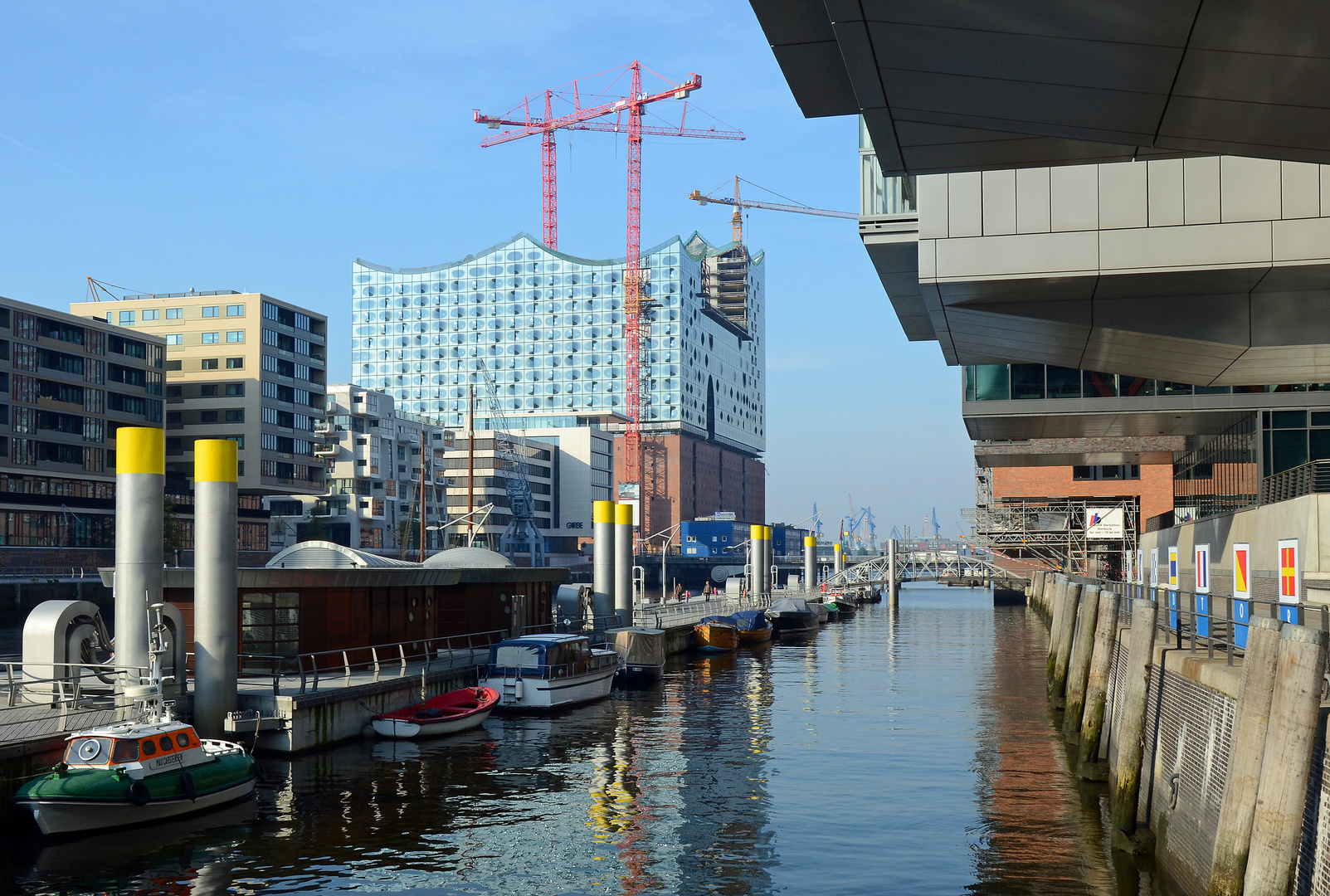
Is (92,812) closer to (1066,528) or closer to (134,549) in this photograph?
(134,549)

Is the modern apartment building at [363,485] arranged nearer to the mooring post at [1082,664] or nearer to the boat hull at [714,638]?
the boat hull at [714,638]

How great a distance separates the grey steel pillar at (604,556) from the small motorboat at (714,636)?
1026cm

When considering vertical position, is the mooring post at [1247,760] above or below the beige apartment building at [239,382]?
below

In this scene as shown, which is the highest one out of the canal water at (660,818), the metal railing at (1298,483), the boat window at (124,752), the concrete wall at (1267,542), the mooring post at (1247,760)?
the metal railing at (1298,483)

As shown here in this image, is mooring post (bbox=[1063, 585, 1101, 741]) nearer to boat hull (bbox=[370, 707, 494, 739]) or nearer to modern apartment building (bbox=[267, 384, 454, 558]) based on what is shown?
boat hull (bbox=[370, 707, 494, 739])

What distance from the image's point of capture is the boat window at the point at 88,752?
75.9 ft

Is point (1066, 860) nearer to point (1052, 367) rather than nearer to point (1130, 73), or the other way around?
point (1130, 73)

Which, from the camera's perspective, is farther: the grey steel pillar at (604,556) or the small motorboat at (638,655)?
the grey steel pillar at (604,556)

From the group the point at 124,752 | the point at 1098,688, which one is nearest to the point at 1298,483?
the point at 1098,688

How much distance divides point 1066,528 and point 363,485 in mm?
91399

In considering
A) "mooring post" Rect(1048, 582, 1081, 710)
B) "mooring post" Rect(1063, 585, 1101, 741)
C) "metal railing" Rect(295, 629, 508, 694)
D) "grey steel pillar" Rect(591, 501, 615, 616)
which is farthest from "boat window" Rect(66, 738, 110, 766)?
"grey steel pillar" Rect(591, 501, 615, 616)

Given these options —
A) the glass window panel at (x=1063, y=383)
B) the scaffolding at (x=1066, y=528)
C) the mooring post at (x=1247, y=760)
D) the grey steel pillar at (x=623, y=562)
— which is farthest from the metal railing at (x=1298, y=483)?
the scaffolding at (x=1066, y=528)

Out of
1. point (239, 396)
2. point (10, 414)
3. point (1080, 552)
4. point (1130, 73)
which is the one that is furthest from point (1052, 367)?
point (239, 396)

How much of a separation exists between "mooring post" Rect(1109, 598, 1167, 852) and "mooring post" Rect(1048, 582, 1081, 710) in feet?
67.7
